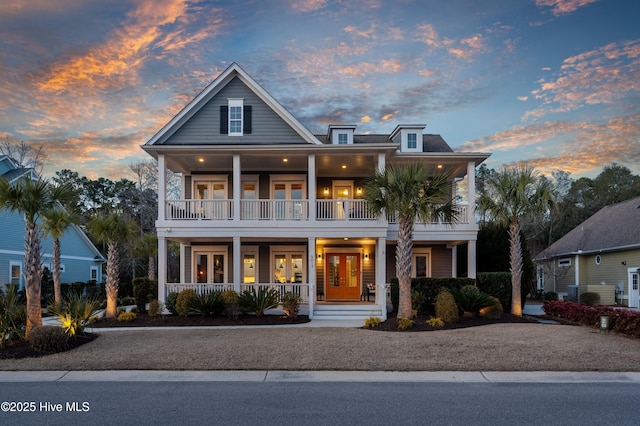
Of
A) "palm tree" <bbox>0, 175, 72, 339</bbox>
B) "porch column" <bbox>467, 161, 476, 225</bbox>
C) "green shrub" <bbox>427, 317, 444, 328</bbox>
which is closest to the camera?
"palm tree" <bbox>0, 175, 72, 339</bbox>

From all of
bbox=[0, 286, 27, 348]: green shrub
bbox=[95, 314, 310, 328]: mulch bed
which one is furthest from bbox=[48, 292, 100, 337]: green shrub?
bbox=[95, 314, 310, 328]: mulch bed

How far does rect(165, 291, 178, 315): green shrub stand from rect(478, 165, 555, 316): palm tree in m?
12.2

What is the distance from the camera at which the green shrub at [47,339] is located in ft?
34.2

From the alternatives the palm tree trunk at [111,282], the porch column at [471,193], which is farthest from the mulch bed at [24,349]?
the porch column at [471,193]

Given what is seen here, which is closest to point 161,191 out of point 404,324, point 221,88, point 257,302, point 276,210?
point 276,210

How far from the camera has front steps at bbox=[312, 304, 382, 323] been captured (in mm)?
17109

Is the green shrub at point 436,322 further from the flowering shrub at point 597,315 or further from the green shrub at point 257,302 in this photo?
the green shrub at point 257,302

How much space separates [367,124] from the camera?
27.0 m

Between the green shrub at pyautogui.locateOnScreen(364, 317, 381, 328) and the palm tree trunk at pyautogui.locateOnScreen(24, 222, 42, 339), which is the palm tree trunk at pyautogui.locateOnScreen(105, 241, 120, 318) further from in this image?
the green shrub at pyautogui.locateOnScreen(364, 317, 381, 328)

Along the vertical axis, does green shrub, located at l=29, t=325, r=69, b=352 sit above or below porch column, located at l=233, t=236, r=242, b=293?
below

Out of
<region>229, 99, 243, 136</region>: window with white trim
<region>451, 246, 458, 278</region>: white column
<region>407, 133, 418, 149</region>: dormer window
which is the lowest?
<region>451, 246, 458, 278</region>: white column
